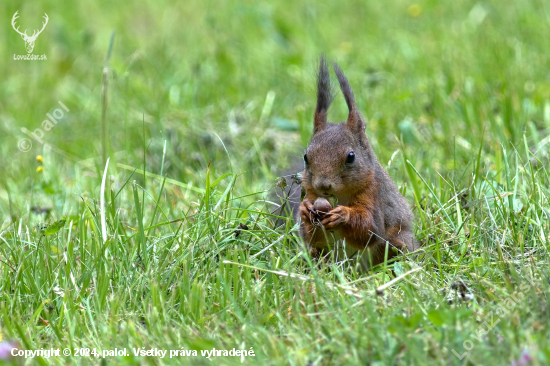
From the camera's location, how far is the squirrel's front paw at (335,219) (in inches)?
95.6

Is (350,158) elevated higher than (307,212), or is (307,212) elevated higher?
(350,158)

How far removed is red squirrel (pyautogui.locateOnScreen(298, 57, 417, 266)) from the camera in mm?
2494

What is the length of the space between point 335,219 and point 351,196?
8.2 inches

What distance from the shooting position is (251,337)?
189 cm

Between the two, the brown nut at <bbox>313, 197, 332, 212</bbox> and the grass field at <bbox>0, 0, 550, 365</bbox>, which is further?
the brown nut at <bbox>313, 197, 332, 212</bbox>

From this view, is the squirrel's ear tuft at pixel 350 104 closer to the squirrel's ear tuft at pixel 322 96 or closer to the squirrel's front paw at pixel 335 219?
the squirrel's ear tuft at pixel 322 96

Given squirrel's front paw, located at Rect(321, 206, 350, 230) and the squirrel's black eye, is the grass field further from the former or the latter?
the squirrel's black eye

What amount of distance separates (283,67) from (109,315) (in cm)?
327

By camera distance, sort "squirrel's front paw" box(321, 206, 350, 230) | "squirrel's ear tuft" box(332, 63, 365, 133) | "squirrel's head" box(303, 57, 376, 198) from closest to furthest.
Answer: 1. "squirrel's front paw" box(321, 206, 350, 230)
2. "squirrel's head" box(303, 57, 376, 198)
3. "squirrel's ear tuft" box(332, 63, 365, 133)

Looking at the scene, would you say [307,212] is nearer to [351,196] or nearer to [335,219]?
[335,219]

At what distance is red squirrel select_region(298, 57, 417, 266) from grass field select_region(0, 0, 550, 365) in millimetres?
115

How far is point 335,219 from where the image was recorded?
244cm

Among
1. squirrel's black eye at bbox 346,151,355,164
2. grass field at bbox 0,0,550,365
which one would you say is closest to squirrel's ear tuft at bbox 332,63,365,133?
squirrel's black eye at bbox 346,151,355,164

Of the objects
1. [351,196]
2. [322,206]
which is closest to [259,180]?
[351,196]
